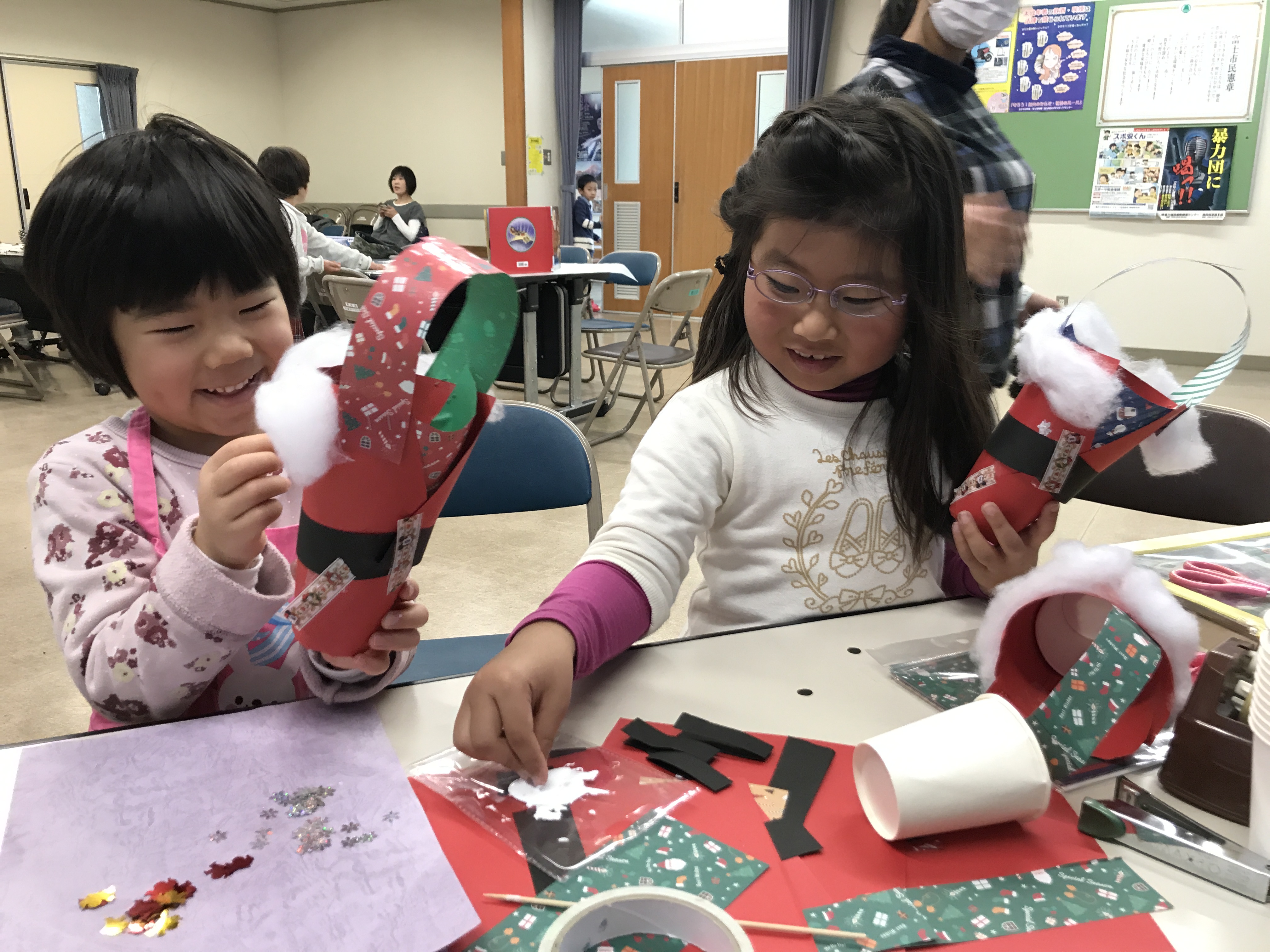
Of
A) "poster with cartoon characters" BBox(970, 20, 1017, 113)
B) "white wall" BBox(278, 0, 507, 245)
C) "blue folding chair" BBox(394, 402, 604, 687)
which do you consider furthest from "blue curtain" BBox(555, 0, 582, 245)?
"blue folding chair" BBox(394, 402, 604, 687)

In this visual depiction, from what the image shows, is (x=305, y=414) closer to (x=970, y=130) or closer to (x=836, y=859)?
(x=836, y=859)

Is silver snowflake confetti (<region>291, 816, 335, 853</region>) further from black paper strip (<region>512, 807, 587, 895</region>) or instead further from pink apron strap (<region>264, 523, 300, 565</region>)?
pink apron strap (<region>264, 523, 300, 565</region>)

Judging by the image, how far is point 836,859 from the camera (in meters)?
0.55

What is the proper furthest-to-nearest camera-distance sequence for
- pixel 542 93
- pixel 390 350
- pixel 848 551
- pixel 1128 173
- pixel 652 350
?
pixel 542 93
pixel 1128 173
pixel 652 350
pixel 848 551
pixel 390 350

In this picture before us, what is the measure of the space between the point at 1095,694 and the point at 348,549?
0.49 m

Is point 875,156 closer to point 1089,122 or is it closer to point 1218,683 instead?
point 1218,683

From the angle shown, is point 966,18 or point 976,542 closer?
point 976,542

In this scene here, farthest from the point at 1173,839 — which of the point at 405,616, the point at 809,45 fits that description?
the point at 809,45

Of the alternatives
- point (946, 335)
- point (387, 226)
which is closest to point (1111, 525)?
point (946, 335)

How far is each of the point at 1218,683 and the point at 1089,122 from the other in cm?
559

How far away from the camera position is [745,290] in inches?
38.7

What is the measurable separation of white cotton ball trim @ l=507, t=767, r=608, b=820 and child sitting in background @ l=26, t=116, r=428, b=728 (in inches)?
5.6

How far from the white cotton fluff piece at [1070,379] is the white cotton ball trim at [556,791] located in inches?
16.8

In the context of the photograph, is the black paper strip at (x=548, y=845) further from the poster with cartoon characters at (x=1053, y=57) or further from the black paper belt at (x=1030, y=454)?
the poster with cartoon characters at (x=1053, y=57)
